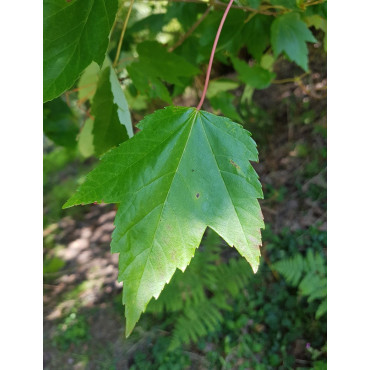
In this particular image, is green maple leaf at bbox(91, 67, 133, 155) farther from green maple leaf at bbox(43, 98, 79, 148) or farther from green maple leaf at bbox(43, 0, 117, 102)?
green maple leaf at bbox(43, 98, 79, 148)

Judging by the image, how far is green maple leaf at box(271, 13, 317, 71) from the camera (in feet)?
3.84

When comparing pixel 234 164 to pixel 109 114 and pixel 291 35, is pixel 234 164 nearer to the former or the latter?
pixel 109 114

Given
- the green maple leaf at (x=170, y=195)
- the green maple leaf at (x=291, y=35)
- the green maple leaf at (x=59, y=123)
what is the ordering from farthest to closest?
the green maple leaf at (x=59, y=123), the green maple leaf at (x=291, y=35), the green maple leaf at (x=170, y=195)

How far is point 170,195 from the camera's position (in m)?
0.60

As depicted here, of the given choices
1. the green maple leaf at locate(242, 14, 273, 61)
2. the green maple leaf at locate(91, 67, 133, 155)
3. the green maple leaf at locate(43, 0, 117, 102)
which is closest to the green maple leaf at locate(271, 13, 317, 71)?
the green maple leaf at locate(242, 14, 273, 61)

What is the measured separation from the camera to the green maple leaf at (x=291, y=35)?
117cm

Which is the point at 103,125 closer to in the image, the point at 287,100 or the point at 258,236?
the point at 258,236

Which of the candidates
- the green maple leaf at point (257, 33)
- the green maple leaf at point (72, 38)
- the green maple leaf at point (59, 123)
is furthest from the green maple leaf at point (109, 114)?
the green maple leaf at point (257, 33)

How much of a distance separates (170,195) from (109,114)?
359mm

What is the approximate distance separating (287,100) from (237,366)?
6.50 ft

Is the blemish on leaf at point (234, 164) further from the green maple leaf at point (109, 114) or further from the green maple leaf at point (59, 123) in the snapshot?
the green maple leaf at point (59, 123)

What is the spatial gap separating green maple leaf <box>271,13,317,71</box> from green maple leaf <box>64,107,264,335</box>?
68 cm

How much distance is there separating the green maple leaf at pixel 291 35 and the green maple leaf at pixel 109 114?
0.60m

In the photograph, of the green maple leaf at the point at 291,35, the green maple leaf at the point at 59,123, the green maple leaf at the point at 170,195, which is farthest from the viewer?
the green maple leaf at the point at 59,123
